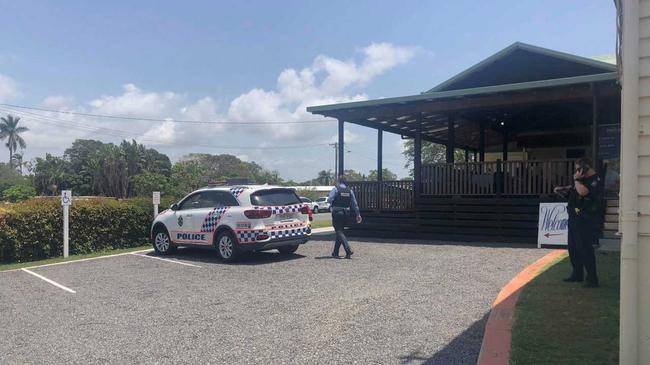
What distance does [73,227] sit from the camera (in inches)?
555

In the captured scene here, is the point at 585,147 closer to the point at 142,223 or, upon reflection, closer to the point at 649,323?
the point at 142,223

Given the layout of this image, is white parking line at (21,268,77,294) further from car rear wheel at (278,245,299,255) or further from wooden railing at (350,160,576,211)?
wooden railing at (350,160,576,211)

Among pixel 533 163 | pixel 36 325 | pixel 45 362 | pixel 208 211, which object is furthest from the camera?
pixel 533 163

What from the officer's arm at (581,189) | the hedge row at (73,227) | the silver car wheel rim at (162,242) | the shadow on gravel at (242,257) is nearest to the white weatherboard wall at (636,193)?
the officer's arm at (581,189)

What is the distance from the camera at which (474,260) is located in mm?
9773

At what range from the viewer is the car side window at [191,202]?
11508 mm

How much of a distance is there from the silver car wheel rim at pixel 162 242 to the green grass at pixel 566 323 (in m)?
8.16

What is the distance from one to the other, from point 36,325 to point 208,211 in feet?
16.5

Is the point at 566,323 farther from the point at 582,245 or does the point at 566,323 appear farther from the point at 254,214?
the point at 254,214

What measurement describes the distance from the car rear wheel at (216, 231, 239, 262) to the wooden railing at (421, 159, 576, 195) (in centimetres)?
600

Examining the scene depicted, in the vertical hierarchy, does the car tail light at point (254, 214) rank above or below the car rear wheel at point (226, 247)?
above

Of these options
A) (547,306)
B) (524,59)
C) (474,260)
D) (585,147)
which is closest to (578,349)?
(547,306)

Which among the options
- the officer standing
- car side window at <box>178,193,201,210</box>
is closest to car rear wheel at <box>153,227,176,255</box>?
car side window at <box>178,193,201,210</box>

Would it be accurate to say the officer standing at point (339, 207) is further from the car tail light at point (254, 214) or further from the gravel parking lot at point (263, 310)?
the car tail light at point (254, 214)
